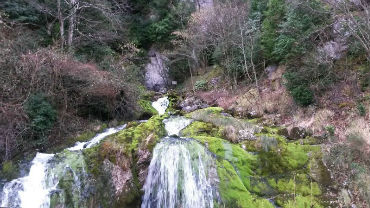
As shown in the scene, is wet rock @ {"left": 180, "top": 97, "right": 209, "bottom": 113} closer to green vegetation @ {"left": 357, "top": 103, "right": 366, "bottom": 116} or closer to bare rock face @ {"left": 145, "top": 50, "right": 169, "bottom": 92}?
bare rock face @ {"left": 145, "top": 50, "right": 169, "bottom": 92}

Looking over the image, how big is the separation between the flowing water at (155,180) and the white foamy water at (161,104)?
26.8 ft

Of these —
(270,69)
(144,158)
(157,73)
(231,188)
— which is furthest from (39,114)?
(157,73)

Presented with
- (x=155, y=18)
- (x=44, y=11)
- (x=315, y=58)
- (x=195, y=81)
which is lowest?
(x=315, y=58)

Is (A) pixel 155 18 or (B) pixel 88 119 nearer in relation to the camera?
(B) pixel 88 119

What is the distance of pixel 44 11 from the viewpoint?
57.2 feet

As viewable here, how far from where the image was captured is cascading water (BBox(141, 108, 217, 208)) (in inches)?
319

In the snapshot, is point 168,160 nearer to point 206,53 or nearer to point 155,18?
point 206,53

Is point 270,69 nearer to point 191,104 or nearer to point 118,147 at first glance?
point 191,104

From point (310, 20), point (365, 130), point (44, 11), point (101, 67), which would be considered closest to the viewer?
point (365, 130)

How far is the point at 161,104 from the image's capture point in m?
18.1

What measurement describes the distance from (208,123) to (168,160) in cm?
353

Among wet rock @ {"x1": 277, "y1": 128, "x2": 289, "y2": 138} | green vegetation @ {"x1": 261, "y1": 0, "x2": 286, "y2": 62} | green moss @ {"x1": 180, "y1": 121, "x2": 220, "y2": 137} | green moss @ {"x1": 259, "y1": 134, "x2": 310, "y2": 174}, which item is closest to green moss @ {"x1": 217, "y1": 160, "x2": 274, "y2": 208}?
green moss @ {"x1": 259, "y1": 134, "x2": 310, "y2": 174}

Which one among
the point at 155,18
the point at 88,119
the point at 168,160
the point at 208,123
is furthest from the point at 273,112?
the point at 155,18

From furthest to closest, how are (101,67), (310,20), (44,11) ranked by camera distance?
(44,11) < (101,67) < (310,20)
